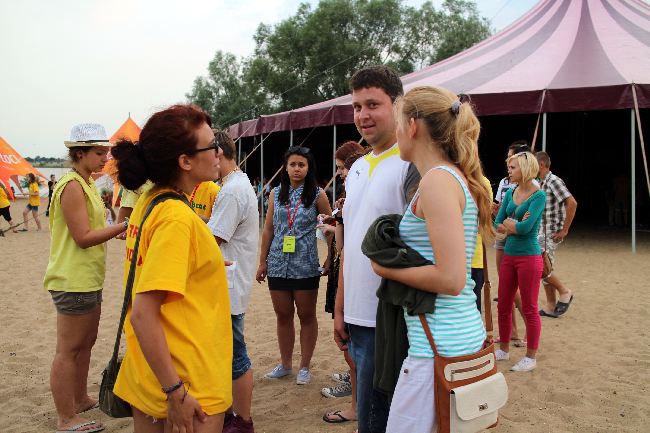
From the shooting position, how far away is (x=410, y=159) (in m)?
1.80

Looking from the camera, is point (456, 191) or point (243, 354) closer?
point (456, 191)

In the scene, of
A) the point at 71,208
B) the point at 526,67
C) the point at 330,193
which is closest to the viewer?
the point at 71,208

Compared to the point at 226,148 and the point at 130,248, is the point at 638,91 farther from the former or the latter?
the point at 130,248

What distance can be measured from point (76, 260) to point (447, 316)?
88.9 inches

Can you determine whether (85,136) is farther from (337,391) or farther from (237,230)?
(337,391)

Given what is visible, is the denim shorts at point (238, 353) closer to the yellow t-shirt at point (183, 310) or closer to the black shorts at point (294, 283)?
the black shorts at point (294, 283)

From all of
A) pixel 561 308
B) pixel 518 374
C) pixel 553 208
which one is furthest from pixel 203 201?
pixel 561 308

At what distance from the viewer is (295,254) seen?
3818 mm

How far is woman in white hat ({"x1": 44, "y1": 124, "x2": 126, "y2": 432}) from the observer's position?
2.95 meters

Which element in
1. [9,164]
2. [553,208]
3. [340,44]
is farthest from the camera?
[340,44]

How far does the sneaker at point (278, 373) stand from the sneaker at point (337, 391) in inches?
16.4

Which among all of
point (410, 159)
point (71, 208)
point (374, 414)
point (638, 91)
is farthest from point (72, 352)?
point (638, 91)

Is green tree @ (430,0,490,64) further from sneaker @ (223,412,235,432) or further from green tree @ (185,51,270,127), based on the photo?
sneaker @ (223,412,235,432)

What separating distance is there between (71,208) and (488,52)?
497 inches
